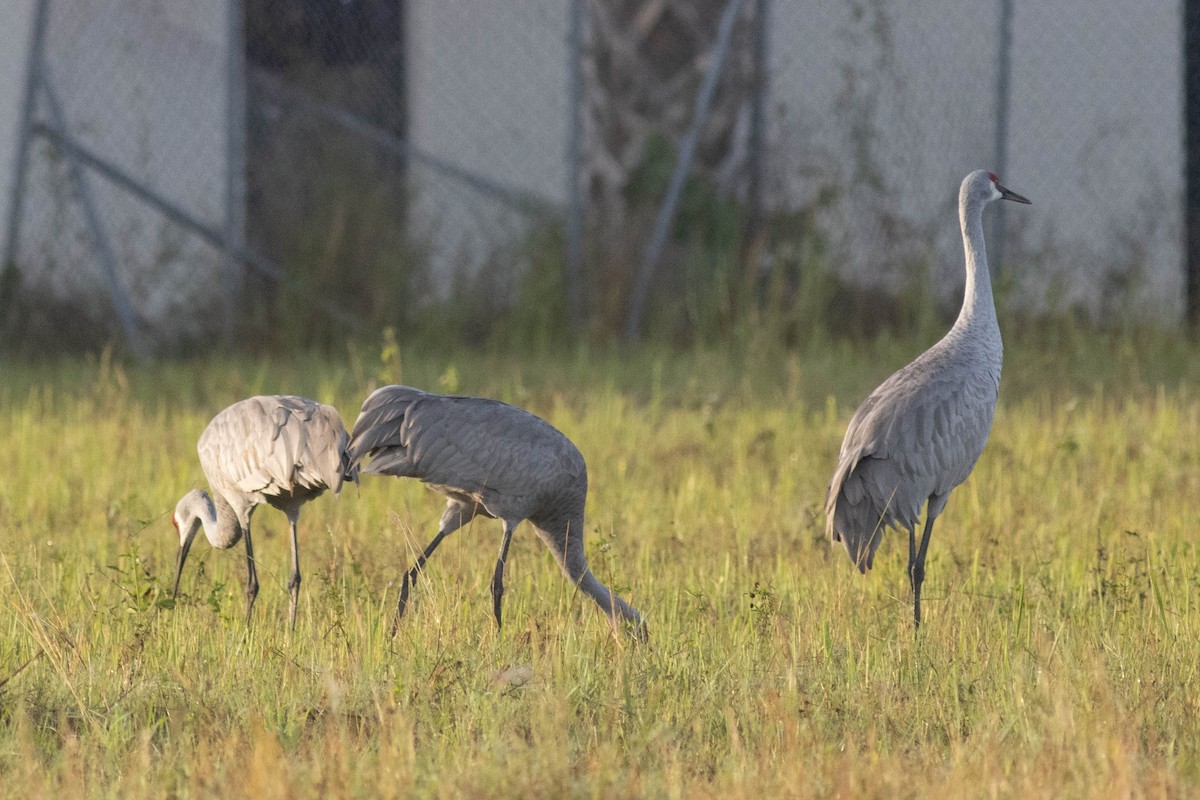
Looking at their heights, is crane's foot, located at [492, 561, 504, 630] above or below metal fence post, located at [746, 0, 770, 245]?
below

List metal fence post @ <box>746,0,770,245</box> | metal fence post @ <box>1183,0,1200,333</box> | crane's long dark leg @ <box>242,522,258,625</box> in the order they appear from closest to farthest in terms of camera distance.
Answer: crane's long dark leg @ <box>242,522,258,625</box>
metal fence post @ <box>746,0,770,245</box>
metal fence post @ <box>1183,0,1200,333</box>

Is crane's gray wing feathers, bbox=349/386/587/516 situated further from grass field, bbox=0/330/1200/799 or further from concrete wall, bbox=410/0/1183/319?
concrete wall, bbox=410/0/1183/319

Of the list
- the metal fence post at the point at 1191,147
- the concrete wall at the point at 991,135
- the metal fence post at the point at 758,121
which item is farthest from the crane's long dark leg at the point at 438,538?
the metal fence post at the point at 1191,147

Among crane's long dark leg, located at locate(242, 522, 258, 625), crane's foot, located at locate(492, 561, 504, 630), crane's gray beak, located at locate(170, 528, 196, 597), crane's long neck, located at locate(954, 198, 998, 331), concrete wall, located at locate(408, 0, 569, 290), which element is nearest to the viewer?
crane's foot, located at locate(492, 561, 504, 630)

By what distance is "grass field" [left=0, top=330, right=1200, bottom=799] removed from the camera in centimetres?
306

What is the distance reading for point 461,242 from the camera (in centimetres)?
1081

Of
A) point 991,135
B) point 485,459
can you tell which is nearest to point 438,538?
point 485,459

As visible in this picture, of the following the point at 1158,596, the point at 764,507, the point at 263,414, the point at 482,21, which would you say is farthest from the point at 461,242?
the point at 1158,596

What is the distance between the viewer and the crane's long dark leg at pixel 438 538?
4.45 m

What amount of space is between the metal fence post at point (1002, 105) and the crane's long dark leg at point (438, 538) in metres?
6.31

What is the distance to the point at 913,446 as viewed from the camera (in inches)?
184

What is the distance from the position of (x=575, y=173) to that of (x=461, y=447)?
5.90 metres

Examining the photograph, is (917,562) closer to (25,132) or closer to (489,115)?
(25,132)

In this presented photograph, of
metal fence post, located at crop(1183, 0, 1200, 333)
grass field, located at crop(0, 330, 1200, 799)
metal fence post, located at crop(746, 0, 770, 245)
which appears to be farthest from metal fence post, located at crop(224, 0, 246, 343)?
metal fence post, located at crop(1183, 0, 1200, 333)
